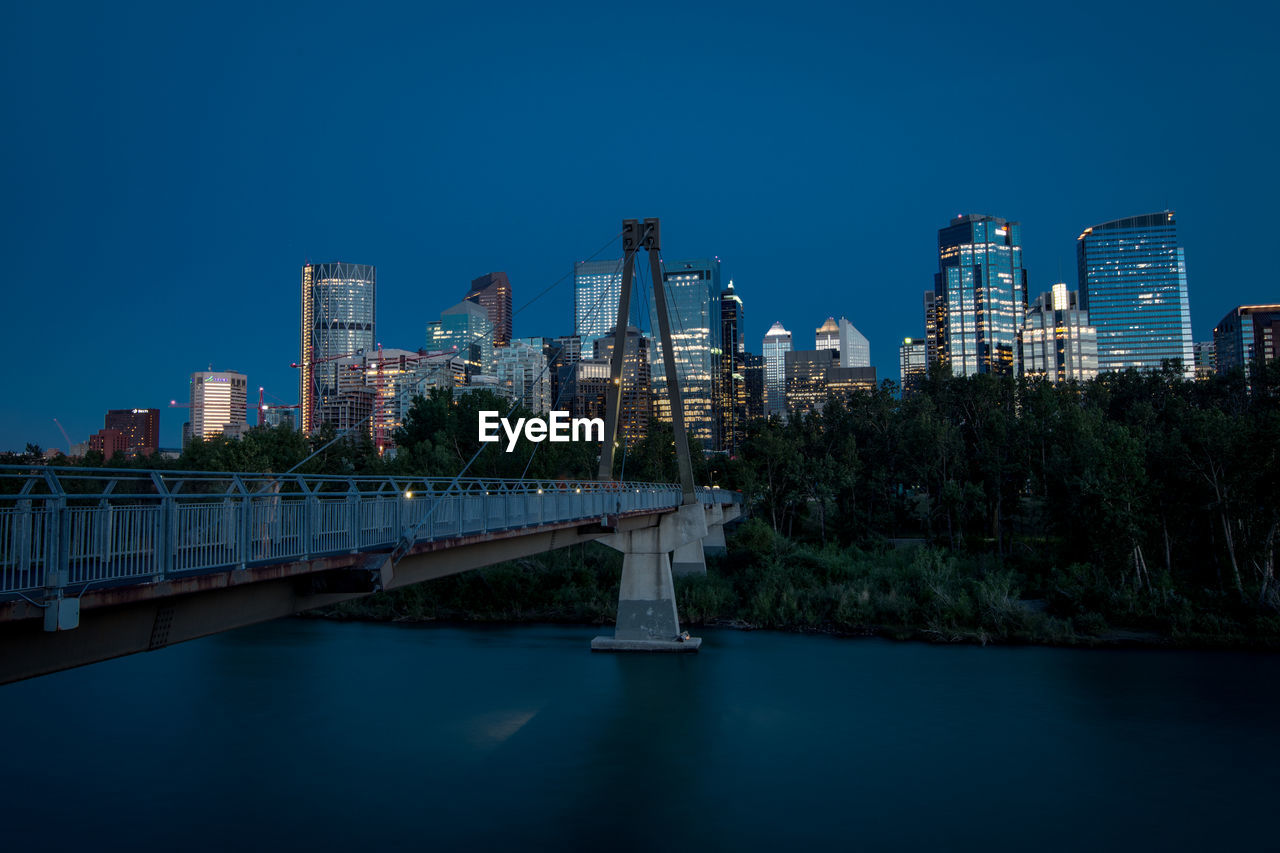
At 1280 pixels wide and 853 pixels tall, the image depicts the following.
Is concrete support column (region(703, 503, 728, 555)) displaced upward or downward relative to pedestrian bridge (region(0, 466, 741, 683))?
downward

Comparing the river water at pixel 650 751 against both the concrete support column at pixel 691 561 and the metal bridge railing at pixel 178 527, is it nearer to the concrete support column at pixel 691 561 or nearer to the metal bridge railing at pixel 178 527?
the metal bridge railing at pixel 178 527

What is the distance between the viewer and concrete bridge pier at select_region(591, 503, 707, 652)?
130 feet

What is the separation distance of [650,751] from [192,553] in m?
18.2

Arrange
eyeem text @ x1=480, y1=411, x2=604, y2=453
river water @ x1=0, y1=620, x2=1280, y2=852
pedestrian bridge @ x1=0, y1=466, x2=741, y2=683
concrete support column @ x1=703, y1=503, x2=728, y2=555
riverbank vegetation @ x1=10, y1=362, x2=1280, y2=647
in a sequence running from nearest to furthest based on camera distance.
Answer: pedestrian bridge @ x1=0, y1=466, x2=741, y2=683, river water @ x1=0, y1=620, x2=1280, y2=852, riverbank vegetation @ x1=10, y1=362, x2=1280, y2=647, eyeem text @ x1=480, y1=411, x2=604, y2=453, concrete support column @ x1=703, y1=503, x2=728, y2=555

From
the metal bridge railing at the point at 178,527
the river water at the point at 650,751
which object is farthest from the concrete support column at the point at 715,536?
the metal bridge railing at the point at 178,527

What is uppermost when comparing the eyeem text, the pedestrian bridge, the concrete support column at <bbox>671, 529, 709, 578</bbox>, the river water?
the eyeem text

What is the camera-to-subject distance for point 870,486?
7031 cm

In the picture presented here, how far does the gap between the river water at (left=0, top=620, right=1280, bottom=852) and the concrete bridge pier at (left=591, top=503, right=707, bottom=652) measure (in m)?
1.54

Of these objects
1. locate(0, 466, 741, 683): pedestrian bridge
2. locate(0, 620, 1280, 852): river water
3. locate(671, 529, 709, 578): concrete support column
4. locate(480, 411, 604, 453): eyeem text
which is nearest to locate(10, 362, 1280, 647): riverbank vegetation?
locate(671, 529, 709, 578): concrete support column

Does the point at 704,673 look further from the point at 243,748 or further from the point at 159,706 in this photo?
the point at 159,706

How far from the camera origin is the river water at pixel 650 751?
21047mm

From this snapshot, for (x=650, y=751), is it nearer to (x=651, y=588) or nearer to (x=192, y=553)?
(x=651, y=588)

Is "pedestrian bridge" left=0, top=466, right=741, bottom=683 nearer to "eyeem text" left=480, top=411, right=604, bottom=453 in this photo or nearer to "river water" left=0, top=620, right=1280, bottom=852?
Answer: "river water" left=0, top=620, right=1280, bottom=852

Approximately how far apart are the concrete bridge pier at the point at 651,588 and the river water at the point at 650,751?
1537 mm
